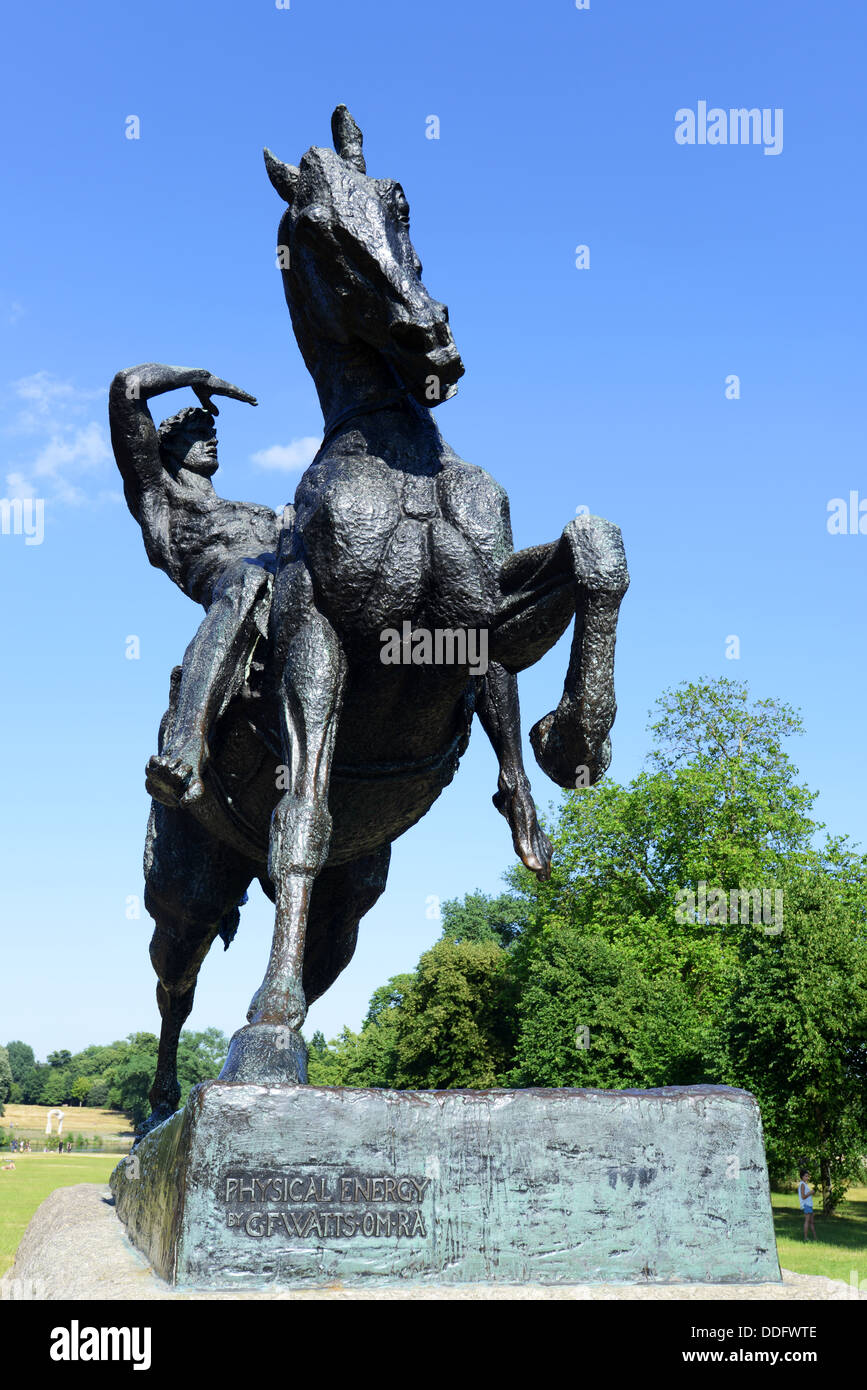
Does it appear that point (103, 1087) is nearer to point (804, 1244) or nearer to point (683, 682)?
point (683, 682)

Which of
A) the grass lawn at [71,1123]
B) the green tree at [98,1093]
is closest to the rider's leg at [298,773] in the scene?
the grass lawn at [71,1123]

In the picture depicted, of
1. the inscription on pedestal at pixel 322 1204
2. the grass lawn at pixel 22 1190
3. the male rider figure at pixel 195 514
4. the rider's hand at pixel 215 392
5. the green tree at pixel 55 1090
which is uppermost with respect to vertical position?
the rider's hand at pixel 215 392

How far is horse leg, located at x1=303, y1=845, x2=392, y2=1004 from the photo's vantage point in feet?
19.7

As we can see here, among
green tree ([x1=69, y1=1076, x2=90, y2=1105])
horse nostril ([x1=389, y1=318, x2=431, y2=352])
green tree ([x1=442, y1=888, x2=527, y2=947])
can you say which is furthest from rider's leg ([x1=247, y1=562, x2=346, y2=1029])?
green tree ([x1=69, y1=1076, x2=90, y2=1105])

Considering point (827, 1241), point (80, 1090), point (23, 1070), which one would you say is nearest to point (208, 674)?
point (827, 1241)

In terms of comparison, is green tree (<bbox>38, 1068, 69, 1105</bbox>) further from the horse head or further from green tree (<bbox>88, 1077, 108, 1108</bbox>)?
the horse head


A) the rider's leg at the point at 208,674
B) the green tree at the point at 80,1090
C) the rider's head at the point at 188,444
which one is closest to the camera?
the rider's leg at the point at 208,674

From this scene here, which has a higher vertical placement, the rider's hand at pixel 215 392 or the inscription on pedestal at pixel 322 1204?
the rider's hand at pixel 215 392

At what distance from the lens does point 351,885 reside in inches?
236

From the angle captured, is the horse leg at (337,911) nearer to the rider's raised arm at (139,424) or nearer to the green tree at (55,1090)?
the rider's raised arm at (139,424)

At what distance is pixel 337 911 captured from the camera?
6047 millimetres

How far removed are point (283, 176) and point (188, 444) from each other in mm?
1743

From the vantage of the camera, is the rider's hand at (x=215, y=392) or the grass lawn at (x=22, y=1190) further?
the grass lawn at (x=22, y=1190)

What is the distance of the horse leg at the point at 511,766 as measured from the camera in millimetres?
5219
